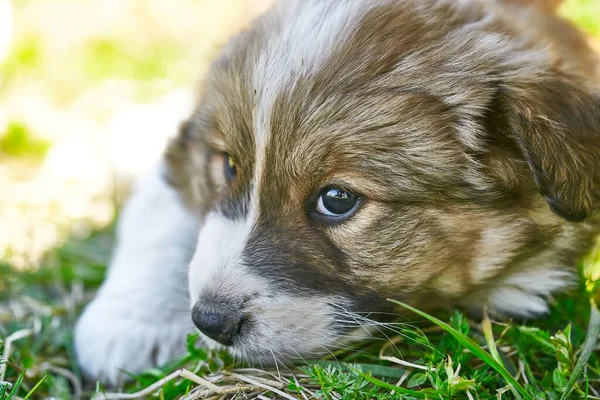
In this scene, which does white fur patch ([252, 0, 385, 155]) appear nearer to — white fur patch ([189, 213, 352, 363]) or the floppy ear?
white fur patch ([189, 213, 352, 363])

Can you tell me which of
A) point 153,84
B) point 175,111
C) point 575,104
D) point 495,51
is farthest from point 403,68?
point 153,84

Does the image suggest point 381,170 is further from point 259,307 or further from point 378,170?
point 259,307

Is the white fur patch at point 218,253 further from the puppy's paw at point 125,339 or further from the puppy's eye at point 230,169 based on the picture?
the puppy's paw at point 125,339

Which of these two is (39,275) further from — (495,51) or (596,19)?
(596,19)

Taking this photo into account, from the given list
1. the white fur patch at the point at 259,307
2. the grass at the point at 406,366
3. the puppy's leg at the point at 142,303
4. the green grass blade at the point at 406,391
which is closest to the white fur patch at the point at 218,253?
the white fur patch at the point at 259,307

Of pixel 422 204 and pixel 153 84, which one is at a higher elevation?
pixel 153 84

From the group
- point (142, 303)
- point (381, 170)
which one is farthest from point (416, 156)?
point (142, 303)

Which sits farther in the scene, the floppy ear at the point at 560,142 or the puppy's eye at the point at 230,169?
the puppy's eye at the point at 230,169
